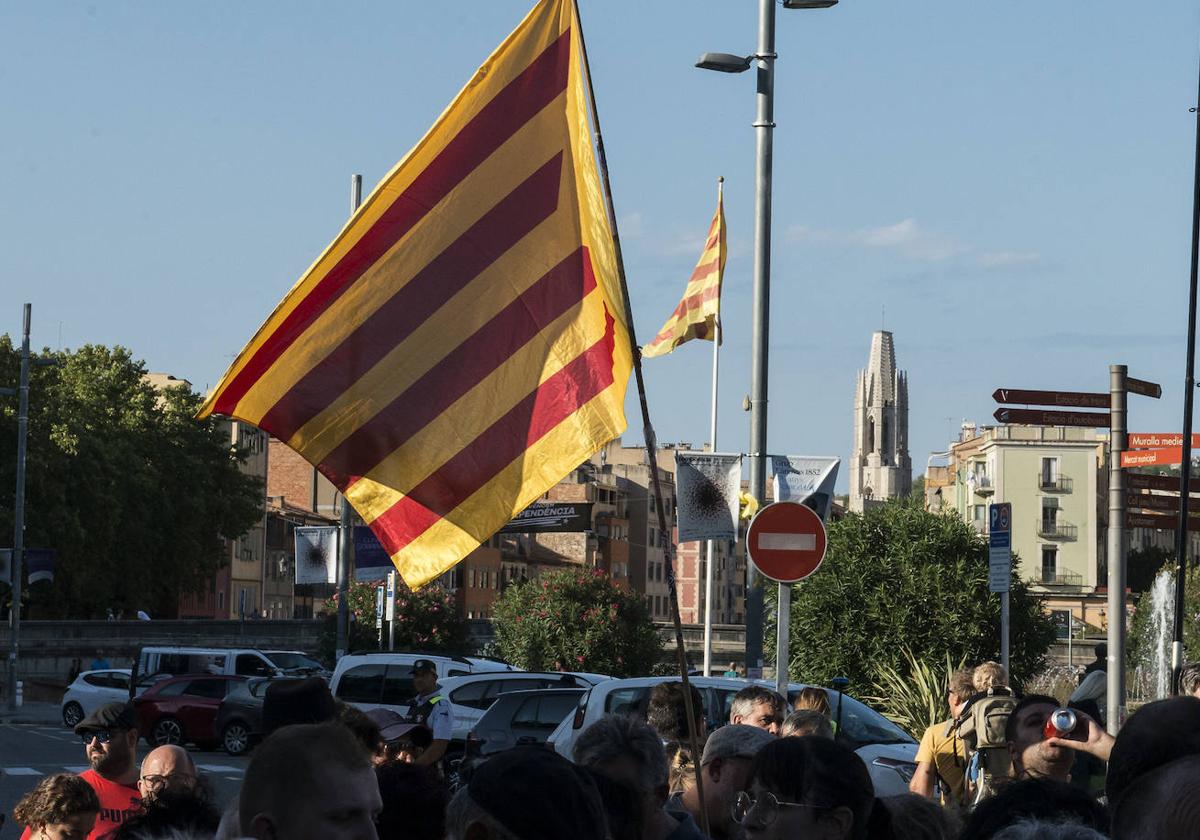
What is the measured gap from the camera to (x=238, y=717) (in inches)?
1312

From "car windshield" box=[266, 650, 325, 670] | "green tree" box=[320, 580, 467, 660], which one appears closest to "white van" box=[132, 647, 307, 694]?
"car windshield" box=[266, 650, 325, 670]

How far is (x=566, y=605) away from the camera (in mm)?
46125

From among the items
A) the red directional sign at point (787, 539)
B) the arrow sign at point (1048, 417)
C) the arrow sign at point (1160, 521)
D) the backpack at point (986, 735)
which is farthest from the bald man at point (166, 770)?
the arrow sign at point (1160, 521)

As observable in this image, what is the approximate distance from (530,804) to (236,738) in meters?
31.4

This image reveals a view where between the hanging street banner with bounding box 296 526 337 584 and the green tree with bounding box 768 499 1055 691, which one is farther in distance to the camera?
the hanging street banner with bounding box 296 526 337 584

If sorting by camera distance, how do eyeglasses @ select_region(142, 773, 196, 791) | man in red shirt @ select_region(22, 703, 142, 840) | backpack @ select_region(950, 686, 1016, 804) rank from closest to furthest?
1. eyeglasses @ select_region(142, 773, 196, 791)
2. man in red shirt @ select_region(22, 703, 142, 840)
3. backpack @ select_region(950, 686, 1016, 804)

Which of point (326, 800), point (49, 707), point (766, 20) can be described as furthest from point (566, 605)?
point (326, 800)

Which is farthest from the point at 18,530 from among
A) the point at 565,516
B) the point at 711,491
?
the point at 711,491

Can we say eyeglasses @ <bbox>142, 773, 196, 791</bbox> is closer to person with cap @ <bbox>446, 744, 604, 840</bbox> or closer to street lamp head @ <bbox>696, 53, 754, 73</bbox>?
person with cap @ <bbox>446, 744, 604, 840</bbox>

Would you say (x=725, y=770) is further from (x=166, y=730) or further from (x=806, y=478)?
(x=166, y=730)

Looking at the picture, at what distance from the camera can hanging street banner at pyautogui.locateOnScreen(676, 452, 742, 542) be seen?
12.3 m

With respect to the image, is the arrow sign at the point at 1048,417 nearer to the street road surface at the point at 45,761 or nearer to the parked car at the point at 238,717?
→ the street road surface at the point at 45,761

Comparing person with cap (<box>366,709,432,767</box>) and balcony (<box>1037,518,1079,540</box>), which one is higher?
balcony (<box>1037,518,1079,540</box>)

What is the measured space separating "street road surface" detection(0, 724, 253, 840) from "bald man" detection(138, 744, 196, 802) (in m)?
12.0
